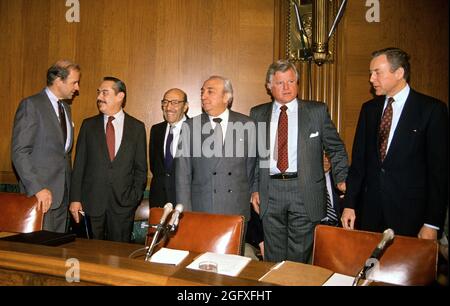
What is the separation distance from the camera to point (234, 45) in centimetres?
416

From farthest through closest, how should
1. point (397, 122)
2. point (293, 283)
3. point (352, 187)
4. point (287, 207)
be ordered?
1. point (287, 207)
2. point (352, 187)
3. point (397, 122)
4. point (293, 283)

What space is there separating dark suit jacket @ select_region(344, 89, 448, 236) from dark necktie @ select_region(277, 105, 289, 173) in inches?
20.4

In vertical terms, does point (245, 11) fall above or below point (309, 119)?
above

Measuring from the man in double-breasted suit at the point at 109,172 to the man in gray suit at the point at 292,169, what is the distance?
44.5 inches

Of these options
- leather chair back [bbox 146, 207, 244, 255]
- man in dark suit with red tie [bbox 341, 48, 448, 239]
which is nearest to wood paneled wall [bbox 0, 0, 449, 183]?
man in dark suit with red tie [bbox 341, 48, 448, 239]

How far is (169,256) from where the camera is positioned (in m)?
1.77

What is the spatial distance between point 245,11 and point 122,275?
11.5ft

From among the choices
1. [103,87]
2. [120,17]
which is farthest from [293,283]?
[120,17]

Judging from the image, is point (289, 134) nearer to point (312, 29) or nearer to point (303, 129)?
point (303, 129)

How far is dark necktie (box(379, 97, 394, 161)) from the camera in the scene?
250cm

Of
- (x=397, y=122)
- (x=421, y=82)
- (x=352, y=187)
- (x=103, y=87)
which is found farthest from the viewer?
(x=421, y=82)

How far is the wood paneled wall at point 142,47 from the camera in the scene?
163 inches

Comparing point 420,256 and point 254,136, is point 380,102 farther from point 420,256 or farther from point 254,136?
point 420,256

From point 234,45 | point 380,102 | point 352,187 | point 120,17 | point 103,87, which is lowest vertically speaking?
point 352,187
